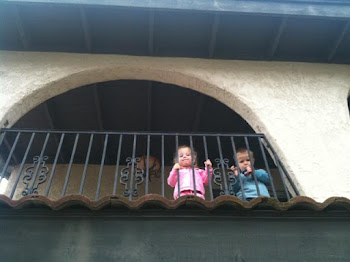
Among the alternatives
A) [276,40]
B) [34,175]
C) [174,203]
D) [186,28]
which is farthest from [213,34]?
[34,175]

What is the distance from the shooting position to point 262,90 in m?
4.79

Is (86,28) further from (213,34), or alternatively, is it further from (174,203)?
(174,203)

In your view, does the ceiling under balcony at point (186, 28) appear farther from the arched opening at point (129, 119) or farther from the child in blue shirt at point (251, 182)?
the child in blue shirt at point (251, 182)

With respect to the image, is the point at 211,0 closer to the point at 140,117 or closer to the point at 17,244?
the point at 140,117

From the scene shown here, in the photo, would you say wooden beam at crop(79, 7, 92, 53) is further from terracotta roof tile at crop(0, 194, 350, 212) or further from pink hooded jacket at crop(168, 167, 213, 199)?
terracotta roof tile at crop(0, 194, 350, 212)

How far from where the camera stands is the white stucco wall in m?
4.05

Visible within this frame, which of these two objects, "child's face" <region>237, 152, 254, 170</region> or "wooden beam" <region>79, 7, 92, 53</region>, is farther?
"wooden beam" <region>79, 7, 92, 53</region>

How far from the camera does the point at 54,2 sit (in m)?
4.59

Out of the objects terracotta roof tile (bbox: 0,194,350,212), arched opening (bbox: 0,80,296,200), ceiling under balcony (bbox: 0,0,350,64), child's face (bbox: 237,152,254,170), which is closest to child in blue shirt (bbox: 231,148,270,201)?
child's face (bbox: 237,152,254,170)

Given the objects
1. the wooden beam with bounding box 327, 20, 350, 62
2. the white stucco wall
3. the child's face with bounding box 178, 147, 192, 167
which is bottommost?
the child's face with bounding box 178, 147, 192, 167

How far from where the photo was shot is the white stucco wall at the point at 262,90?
13.3ft

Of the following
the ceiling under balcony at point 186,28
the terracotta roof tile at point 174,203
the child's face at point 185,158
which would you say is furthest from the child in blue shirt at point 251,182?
the ceiling under balcony at point 186,28

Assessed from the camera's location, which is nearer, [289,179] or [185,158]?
[289,179]

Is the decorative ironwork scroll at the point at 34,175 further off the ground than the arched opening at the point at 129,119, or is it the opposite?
the arched opening at the point at 129,119
